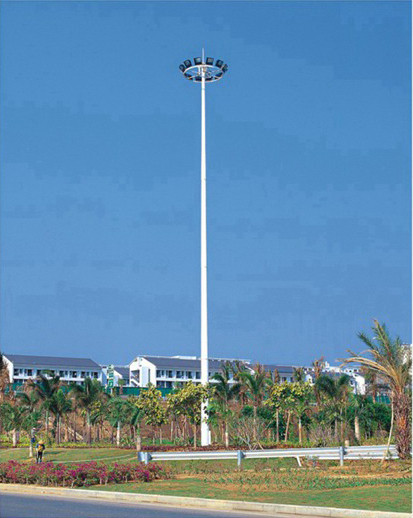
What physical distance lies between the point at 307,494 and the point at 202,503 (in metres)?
2.80

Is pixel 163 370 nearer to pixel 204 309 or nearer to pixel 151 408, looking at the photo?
pixel 151 408

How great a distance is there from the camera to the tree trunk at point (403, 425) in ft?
88.4

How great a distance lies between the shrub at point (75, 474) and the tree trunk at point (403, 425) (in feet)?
28.1

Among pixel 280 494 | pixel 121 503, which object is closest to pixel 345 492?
pixel 280 494

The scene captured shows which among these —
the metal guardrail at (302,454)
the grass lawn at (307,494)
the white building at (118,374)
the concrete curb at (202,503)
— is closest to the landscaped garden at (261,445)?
the grass lawn at (307,494)

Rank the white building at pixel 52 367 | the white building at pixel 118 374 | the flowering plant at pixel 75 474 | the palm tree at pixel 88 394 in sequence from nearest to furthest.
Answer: the flowering plant at pixel 75 474 → the palm tree at pixel 88 394 → the white building at pixel 52 367 → the white building at pixel 118 374

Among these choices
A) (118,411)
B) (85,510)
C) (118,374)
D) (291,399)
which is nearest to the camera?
(85,510)

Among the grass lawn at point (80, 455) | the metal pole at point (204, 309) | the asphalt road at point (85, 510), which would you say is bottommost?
the grass lawn at point (80, 455)

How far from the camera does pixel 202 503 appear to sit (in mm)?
17906

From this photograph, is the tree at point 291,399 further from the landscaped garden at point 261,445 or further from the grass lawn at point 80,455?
the grass lawn at point 80,455

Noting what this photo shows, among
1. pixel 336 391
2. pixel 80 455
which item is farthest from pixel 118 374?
pixel 80 455

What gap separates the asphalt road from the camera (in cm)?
1517

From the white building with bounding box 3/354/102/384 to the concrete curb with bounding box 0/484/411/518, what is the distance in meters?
84.9

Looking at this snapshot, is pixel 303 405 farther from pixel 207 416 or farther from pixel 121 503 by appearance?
pixel 121 503
